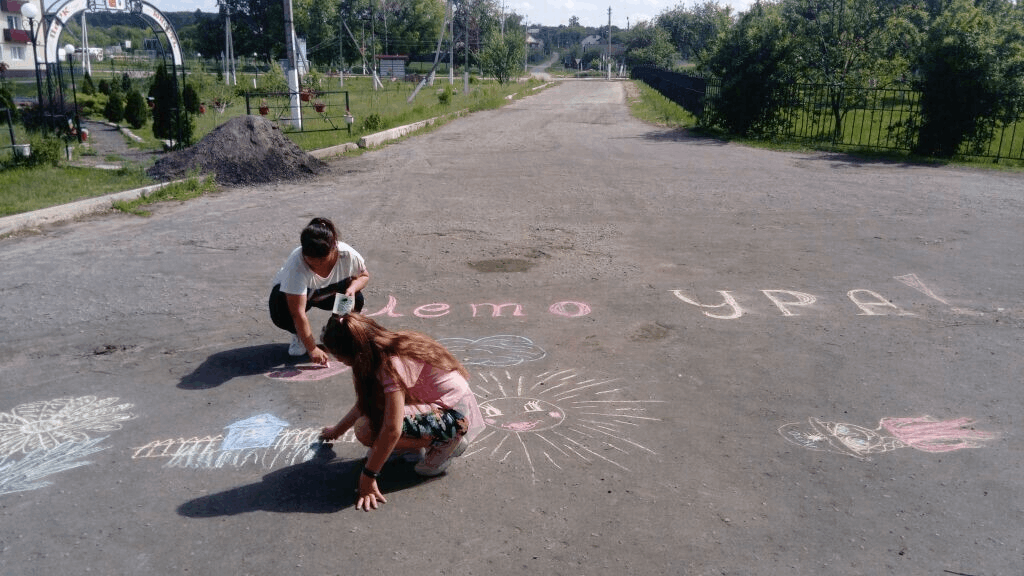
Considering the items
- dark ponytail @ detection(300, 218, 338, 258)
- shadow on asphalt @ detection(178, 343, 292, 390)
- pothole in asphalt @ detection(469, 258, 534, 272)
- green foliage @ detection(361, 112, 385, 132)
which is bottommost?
shadow on asphalt @ detection(178, 343, 292, 390)

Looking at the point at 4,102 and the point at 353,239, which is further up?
the point at 4,102

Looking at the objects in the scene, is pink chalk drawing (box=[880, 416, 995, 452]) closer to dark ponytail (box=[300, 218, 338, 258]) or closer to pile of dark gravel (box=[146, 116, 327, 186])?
dark ponytail (box=[300, 218, 338, 258])

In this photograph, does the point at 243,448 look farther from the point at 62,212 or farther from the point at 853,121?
Answer: the point at 853,121

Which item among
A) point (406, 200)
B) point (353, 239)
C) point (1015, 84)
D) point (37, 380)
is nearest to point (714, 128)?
point (1015, 84)

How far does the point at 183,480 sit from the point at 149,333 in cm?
265

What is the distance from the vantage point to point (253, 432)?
4.59 metres

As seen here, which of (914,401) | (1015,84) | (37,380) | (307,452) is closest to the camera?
(307,452)

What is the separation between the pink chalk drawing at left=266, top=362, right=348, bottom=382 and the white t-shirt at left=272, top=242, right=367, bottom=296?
54cm

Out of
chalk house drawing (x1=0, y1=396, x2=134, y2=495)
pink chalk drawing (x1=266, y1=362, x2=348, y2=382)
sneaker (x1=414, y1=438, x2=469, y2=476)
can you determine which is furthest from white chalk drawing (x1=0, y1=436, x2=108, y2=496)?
sneaker (x1=414, y1=438, x2=469, y2=476)

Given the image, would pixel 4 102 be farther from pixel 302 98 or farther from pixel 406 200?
pixel 406 200

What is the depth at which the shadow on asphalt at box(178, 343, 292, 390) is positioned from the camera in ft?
17.6

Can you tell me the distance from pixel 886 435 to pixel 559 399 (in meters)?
1.93

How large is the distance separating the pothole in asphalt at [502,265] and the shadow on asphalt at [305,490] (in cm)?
414

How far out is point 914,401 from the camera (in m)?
4.98
